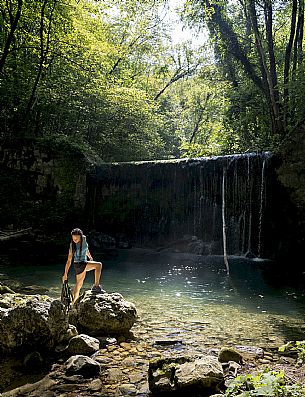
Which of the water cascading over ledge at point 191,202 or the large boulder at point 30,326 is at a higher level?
the water cascading over ledge at point 191,202

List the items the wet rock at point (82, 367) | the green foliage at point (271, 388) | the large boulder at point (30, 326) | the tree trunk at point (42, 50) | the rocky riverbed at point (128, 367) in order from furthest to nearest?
the tree trunk at point (42, 50)
the large boulder at point (30, 326)
the wet rock at point (82, 367)
the rocky riverbed at point (128, 367)
the green foliage at point (271, 388)

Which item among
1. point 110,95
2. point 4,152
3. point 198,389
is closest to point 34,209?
point 4,152

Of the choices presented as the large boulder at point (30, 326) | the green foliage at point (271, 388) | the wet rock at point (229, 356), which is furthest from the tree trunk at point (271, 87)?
the green foliage at point (271, 388)

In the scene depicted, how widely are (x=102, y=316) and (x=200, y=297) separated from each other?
3.31 m

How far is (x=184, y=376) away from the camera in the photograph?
3701 mm

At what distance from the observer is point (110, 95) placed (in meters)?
19.0

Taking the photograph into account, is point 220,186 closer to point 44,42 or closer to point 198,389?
point 44,42

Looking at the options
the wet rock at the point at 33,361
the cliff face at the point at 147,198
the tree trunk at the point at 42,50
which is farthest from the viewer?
the tree trunk at the point at 42,50

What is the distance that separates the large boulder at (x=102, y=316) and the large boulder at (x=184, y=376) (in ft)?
5.31

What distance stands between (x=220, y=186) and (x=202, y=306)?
7832 millimetres

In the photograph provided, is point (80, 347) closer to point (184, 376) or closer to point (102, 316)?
point (102, 316)

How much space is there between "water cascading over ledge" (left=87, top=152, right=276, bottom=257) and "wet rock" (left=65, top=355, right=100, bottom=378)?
10443mm

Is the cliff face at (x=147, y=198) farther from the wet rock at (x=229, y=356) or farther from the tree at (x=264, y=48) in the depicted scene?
the wet rock at (x=229, y=356)

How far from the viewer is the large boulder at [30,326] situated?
15.1 feet
